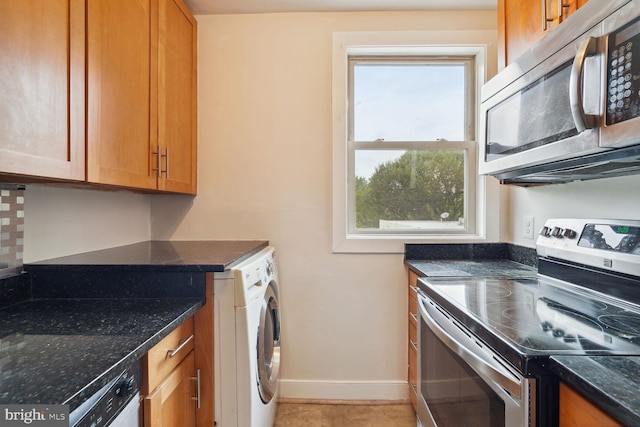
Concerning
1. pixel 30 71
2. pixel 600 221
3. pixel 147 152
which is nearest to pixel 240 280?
pixel 147 152

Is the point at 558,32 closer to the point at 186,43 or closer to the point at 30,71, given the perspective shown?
the point at 30,71

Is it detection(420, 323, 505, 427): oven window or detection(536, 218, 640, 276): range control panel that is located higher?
detection(536, 218, 640, 276): range control panel

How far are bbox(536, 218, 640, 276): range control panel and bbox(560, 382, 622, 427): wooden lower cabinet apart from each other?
0.61m

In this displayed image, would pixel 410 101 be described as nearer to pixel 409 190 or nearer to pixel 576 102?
pixel 409 190

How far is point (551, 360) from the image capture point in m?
0.70

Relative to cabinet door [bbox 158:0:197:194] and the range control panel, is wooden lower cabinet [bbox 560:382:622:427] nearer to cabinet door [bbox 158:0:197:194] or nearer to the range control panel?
the range control panel

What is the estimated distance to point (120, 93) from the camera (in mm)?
1301

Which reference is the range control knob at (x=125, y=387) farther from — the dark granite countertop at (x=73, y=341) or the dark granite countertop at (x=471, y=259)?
the dark granite countertop at (x=471, y=259)

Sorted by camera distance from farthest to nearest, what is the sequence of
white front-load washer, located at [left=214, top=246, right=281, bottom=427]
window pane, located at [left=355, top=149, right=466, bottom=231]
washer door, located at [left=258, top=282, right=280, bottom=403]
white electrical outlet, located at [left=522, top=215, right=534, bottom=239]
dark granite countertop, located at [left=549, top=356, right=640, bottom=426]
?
window pane, located at [left=355, top=149, right=466, bottom=231]
white electrical outlet, located at [left=522, top=215, right=534, bottom=239]
washer door, located at [left=258, top=282, right=280, bottom=403]
white front-load washer, located at [left=214, top=246, right=281, bottom=427]
dark granite countertop, located at [left=549, top=356, right=640, bottom=426]

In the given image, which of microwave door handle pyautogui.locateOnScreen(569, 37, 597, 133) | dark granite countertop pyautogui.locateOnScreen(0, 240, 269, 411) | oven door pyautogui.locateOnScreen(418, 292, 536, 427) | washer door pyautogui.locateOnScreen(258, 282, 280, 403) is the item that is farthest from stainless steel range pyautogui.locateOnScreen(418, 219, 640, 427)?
dark granite countertop pyautogui.locateOnScreen(0, 240, 269, 411)

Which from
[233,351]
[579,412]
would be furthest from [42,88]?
[579,412]

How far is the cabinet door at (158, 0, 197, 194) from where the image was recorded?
5.31 feet

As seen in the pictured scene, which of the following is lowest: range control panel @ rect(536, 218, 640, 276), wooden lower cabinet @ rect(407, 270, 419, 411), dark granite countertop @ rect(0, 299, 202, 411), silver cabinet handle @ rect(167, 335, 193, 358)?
wooden lower cabinet @ rect(407, 270, 419, 411)

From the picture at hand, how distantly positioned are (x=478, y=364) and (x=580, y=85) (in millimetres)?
800
